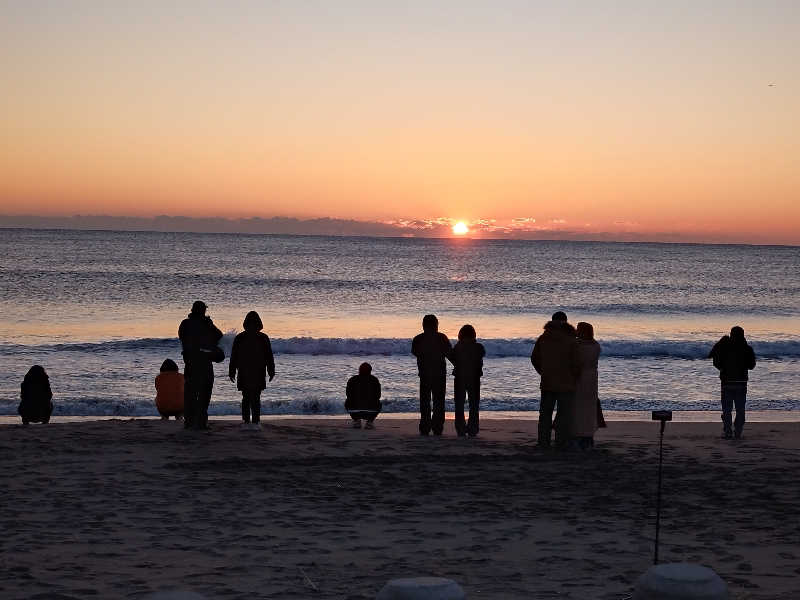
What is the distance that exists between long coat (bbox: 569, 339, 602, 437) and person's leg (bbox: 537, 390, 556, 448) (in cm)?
29

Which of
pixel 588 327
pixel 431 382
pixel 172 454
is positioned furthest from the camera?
pixel 431 382

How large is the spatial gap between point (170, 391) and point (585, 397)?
5.79m

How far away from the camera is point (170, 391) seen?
14.0 metres

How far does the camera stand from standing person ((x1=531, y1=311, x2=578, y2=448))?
1198 centimetres

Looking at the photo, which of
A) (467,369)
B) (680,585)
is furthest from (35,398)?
(680,585)

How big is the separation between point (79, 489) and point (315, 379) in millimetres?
14347

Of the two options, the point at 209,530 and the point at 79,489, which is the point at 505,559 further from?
Answer: the point at 79,489

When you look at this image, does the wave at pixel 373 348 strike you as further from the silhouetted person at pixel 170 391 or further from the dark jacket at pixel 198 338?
the dark jacket at pixel 198 338

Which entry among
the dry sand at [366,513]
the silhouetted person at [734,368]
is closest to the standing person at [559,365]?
the dry sand at [366,513]

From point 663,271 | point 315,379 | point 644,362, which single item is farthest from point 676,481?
point 663,271

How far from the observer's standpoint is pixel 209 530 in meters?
8.00

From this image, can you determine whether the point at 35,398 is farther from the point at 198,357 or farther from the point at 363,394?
the point at 363,394

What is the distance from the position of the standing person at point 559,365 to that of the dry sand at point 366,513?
27.1 inches

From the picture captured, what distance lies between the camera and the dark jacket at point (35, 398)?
1395cm
